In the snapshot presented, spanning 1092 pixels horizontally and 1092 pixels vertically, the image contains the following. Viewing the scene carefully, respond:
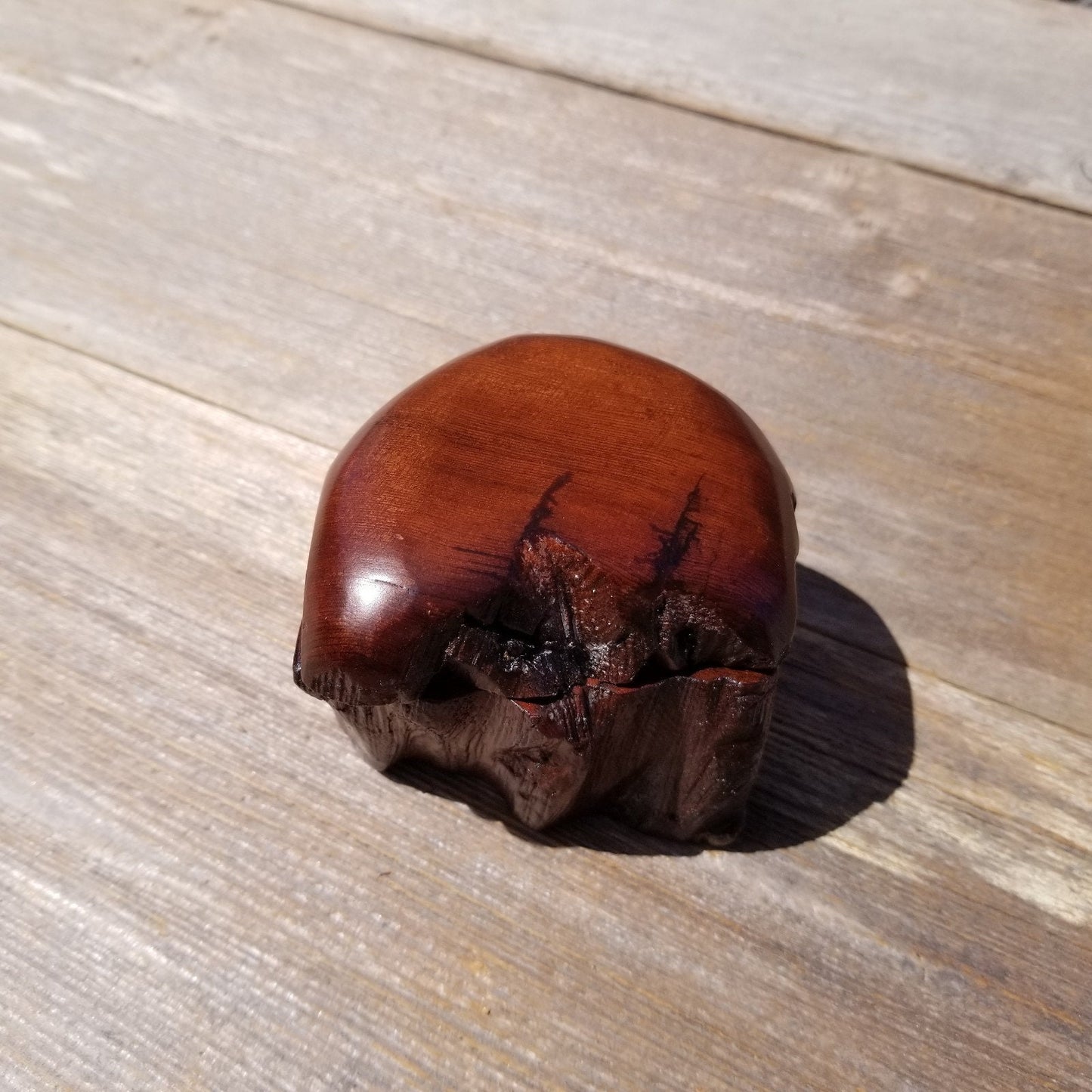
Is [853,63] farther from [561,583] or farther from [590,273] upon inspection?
[561,583]

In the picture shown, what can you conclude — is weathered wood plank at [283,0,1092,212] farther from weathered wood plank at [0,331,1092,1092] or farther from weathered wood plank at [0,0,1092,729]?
weathered wood plank at [0,331,1092,1092]

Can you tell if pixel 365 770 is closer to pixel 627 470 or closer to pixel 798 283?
pixel 627 470

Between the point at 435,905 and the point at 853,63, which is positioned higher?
the point at 853,63

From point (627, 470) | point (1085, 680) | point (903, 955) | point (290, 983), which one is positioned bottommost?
point (290, 983)

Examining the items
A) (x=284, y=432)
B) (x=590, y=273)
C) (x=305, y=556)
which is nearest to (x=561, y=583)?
(x=305, y=556)

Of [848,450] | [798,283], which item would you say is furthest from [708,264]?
[848,450]

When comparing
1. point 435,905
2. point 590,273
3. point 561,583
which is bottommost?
point 435,905
